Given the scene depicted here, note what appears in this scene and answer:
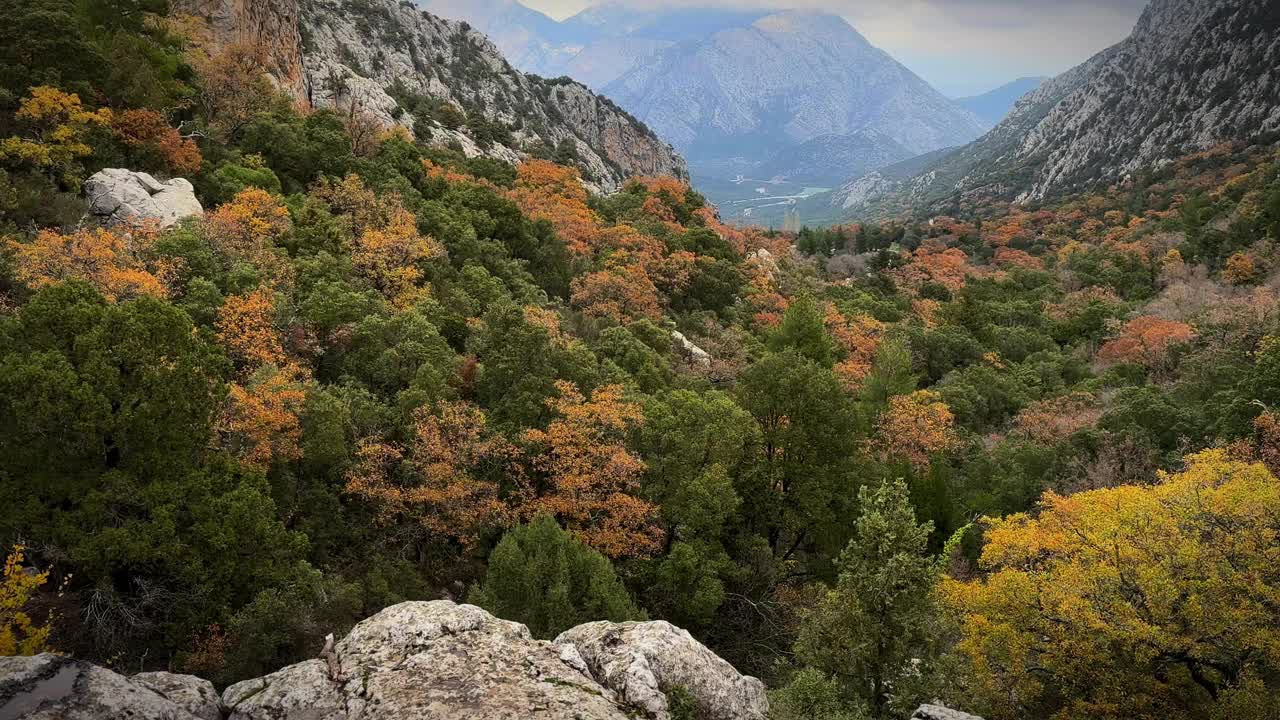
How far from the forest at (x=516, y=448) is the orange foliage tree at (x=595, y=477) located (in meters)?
0.15

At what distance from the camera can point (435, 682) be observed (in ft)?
37.4

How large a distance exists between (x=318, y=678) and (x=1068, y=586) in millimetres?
16703

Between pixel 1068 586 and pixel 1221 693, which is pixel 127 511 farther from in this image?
pixel 1221 693

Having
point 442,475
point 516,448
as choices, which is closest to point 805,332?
point 516,448

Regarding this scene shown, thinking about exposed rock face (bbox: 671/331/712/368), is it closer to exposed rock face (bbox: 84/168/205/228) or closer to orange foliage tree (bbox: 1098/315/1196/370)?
exposed rock face (bbox: 84/168/205/228)

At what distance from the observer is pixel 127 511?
1558 cm

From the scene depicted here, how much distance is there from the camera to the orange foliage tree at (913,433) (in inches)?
1390

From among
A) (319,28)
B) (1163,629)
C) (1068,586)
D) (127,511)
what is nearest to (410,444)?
(127,511)

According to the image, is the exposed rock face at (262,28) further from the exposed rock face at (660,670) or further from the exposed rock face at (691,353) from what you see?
the exposed rock face at (660,670)

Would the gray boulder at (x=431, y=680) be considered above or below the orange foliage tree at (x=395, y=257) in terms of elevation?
below

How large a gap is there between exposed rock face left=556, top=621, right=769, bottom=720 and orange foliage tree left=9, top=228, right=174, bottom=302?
18.6 m

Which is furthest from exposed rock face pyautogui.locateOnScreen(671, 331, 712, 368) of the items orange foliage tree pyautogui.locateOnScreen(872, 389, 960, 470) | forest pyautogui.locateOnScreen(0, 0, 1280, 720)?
orange foliage tree pyautogui.locateOnScreen(872, 389, 960, 470)

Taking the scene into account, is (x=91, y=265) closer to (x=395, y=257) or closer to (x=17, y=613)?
(x=395, y=257)

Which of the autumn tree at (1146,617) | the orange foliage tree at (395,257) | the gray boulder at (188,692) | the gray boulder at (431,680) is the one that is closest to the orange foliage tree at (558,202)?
the orange foliage tree at (395,257)
